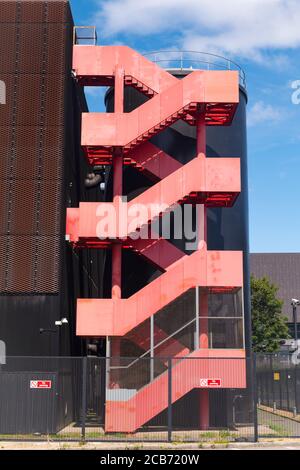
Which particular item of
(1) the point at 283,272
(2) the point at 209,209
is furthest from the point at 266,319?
(2) the point at 209,209

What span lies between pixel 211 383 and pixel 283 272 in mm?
56691

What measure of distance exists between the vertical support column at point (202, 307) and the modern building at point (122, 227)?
0.17 feet

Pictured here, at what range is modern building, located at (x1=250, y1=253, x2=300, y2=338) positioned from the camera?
75812mm

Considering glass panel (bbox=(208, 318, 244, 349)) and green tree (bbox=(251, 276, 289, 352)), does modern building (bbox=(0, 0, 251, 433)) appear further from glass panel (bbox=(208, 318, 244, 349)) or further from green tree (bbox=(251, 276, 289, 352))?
green tree (bbox=(251, 276, 289, 352))

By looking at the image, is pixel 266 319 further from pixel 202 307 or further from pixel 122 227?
pixel 122 227

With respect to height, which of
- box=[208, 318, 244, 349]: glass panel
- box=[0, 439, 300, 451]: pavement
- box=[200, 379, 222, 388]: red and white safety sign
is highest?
box=[208, 318, 244, 349]: glass panel

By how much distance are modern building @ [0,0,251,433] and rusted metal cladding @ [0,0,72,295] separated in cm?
5

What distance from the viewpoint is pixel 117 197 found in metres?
27.8

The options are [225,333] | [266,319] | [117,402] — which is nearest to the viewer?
[117,402]

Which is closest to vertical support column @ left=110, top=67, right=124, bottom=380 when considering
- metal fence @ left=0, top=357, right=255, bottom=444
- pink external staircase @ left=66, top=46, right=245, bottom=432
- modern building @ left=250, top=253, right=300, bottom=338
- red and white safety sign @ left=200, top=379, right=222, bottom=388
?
pink external staircase @ left=66, top=46, right=245, bottom=432

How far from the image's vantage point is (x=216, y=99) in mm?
27469

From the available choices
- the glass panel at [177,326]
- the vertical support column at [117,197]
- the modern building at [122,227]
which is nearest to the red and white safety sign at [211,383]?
the modern building at [122,227]

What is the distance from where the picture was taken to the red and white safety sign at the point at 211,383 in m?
23.4

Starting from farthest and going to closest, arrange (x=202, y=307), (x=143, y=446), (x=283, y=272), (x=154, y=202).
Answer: (x=283, y=272) → (x=154, y=202) → (x=202, y=307) → (x=143, y=446)
